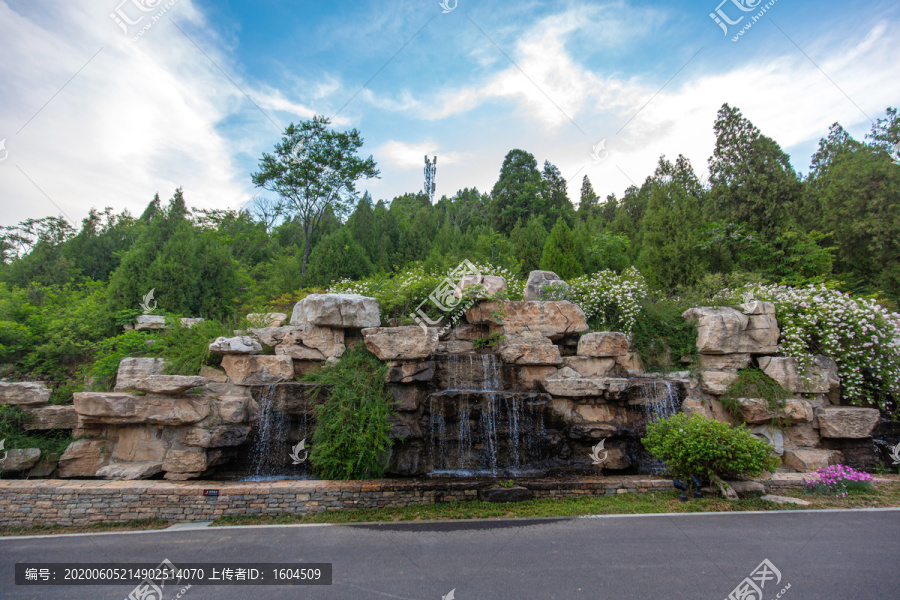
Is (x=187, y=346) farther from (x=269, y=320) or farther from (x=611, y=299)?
(x=611, y=299)

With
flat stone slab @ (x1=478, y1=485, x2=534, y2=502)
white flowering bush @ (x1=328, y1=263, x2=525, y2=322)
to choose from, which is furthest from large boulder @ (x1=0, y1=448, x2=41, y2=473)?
flat stone slab @ (x1=478, y1=485, x2=534, y2=502)

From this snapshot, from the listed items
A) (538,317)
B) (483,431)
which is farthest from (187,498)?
(538,317)

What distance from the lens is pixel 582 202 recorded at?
34656mm

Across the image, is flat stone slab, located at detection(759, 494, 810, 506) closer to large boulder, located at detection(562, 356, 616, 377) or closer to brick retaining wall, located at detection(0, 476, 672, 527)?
large boulder, located at detection(562, 356, 616, 377)

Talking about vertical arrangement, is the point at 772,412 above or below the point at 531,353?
below

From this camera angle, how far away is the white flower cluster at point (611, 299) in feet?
30.3

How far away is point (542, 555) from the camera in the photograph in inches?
177

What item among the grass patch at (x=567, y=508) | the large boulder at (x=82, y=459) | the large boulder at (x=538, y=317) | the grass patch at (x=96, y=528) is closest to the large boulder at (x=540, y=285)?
the large boulder at (x=538, y=317)

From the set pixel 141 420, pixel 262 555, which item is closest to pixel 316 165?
pixel 141 420

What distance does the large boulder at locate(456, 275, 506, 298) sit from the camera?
898cm

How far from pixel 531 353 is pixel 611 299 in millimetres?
2794

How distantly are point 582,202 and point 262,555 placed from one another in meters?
34.9

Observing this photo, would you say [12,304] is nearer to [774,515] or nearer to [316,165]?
[316,165]

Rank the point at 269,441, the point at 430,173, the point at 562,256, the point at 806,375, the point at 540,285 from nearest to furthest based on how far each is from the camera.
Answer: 1. the point at 269,441
2. the point at 806,375
3. the point at 540,285
4. the point at 562,256
5. the point at 430,173
